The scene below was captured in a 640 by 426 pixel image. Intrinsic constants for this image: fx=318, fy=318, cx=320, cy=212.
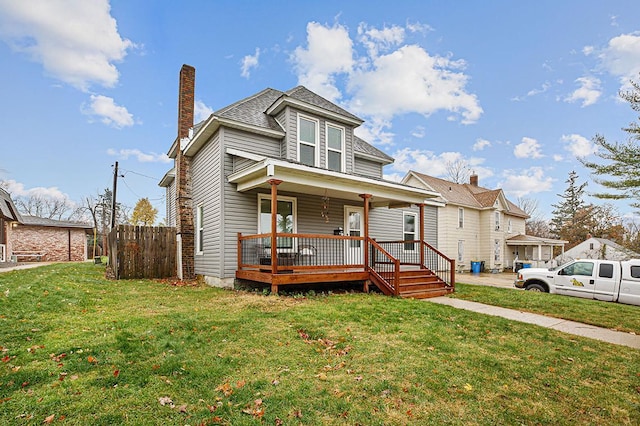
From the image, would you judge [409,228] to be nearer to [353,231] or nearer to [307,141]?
[353,231]

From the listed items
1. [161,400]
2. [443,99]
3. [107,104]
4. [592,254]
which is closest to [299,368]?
[161,400]

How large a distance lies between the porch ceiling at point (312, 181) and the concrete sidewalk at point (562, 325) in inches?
165

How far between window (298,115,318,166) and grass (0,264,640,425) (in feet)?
21.3

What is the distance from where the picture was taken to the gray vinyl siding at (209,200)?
33.9 ft

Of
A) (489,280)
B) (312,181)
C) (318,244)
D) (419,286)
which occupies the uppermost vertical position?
(312,181)

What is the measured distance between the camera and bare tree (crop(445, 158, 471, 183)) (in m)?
35.7

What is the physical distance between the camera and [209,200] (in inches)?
438

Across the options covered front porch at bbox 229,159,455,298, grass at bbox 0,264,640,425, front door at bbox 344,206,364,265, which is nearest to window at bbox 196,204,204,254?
covered front porch at bbox 229,159,455,298

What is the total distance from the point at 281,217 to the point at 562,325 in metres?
8.07

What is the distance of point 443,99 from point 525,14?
360 inches

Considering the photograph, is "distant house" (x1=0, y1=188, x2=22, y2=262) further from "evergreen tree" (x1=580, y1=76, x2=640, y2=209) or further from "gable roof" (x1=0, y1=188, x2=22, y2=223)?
"evergreen tree" (x1=580, y1=76, x2=640, y2=209)

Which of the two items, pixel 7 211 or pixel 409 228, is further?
pixel 7 211

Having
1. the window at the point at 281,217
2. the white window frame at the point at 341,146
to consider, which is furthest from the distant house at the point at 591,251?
the window at the point at 281,217

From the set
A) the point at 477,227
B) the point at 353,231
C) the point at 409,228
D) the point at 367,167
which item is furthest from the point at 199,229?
the point at 477,227
